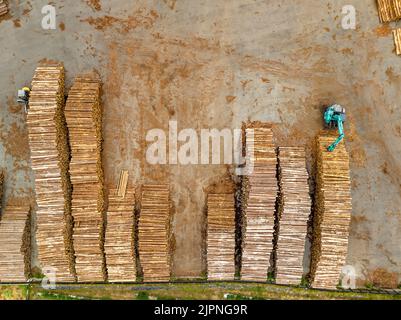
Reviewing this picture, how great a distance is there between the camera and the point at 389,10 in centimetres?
2897

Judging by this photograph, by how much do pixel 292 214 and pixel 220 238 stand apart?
5.28 m

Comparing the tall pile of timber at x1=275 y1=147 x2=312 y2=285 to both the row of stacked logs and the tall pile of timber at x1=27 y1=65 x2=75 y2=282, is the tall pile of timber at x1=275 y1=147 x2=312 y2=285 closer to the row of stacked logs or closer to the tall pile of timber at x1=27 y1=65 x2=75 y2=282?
the tall pile of timber at x1=27 y1=65 x2=75 y2=282

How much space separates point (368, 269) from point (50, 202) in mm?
23276

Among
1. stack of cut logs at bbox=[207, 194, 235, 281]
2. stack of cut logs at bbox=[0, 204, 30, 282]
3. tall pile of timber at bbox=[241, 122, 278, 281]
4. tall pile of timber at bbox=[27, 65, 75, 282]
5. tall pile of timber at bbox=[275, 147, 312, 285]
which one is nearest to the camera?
tall pile of timber at bbox=[27, 65, 75, 282]

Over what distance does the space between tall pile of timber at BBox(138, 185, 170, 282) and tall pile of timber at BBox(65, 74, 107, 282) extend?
9.95ft

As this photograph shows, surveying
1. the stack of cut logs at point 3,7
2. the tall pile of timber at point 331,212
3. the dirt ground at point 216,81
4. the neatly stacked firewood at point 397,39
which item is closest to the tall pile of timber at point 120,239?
the dirt ground at point 216,81

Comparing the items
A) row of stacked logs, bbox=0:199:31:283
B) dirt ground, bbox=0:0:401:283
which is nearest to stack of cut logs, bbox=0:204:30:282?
row of stacked logs, bbox=0:199:31:283

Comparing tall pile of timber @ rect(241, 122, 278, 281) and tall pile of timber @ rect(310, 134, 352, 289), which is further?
tall pile of timber @ rect(310, 134, 352, 289)

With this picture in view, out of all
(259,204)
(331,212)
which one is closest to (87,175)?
(259,204)

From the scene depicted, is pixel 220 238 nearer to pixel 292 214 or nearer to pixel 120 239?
pixel 292 214

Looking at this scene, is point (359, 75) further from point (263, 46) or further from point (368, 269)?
point (368, 269)

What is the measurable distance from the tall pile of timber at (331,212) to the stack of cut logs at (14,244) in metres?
20.6

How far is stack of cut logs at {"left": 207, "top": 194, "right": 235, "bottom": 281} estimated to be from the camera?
1134 inches

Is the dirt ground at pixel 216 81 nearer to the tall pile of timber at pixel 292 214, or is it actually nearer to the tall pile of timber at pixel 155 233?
the tall pile of timber at pixel 155 233
